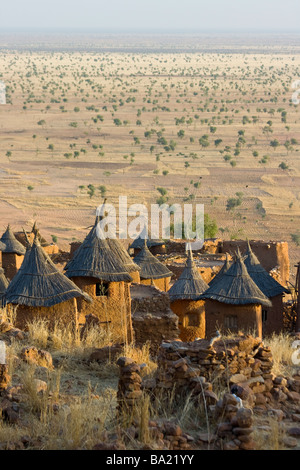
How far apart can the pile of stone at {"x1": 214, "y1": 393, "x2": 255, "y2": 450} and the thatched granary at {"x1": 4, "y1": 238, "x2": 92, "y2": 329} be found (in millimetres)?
6135

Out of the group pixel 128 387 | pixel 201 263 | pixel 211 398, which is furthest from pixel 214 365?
pixel 201 263

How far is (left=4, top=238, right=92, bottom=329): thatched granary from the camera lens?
12641 millimetres

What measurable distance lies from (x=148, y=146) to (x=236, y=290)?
49.4 m

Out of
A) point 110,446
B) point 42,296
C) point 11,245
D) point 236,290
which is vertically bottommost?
point 110,446

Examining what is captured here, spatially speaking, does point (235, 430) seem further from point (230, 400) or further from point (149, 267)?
point (149, 267)

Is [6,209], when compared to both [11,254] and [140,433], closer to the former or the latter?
[11,254]

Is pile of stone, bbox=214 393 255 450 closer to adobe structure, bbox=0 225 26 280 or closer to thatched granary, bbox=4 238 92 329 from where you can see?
thatched granary, bbox=4 238 92 329

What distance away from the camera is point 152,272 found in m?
20.8

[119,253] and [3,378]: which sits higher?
[119,253]

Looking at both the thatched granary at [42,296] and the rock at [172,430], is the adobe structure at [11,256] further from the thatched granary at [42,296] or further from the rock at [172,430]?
the rock at [172,430]

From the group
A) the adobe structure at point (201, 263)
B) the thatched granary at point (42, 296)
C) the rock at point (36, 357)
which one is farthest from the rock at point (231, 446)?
the adobe structure at point (201, 263)

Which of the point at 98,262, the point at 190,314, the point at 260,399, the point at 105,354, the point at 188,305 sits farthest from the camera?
the point at 190,314

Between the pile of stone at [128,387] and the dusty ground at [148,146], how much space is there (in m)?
26.3

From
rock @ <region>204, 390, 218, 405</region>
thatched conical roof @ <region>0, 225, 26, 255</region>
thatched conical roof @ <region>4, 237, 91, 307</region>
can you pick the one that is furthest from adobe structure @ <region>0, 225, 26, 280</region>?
rock @ <region>204, 390, 218, 405</region>
